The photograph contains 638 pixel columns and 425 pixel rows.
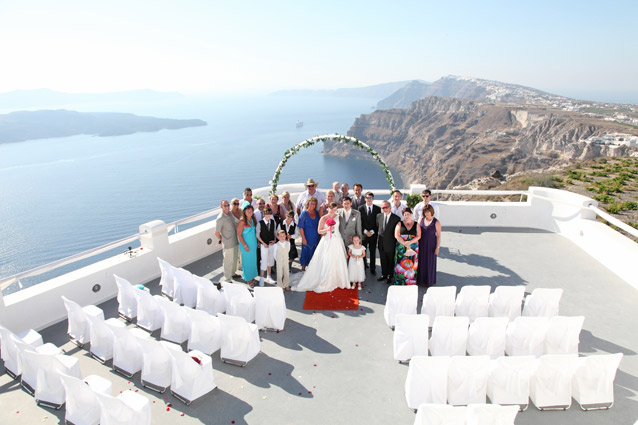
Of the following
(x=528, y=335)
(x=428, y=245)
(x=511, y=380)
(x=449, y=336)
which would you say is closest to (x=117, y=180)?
(x=428, y=245)

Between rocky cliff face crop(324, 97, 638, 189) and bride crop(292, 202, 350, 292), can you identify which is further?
rocky cliff face crop(324, 97, 638, 189)

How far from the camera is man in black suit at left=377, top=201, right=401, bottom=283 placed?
706 cm

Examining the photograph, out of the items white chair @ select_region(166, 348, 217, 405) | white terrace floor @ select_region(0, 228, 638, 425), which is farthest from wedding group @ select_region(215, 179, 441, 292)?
white chair @ select_region(166, 348, 217, 405)

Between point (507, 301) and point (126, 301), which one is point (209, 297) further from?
point (507, 301)

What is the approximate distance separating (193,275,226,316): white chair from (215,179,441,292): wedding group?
1190 millimetres

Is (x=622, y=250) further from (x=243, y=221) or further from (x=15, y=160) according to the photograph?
(x=15, y=160)

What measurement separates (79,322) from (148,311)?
36.4 inches

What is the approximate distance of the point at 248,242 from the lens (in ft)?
23.3

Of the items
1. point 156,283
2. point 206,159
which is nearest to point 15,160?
point 206,159

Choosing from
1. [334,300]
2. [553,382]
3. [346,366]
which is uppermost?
[553,382]

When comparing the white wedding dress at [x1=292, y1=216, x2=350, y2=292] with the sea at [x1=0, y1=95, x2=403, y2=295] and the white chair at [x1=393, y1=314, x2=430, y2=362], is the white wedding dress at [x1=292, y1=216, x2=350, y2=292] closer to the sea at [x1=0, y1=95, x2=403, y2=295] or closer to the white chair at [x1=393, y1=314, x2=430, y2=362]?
the white chair at [x1=393, y1=314, x2=430, y2=362]

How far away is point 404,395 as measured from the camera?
443 centimetres

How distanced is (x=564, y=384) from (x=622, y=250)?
4.76m

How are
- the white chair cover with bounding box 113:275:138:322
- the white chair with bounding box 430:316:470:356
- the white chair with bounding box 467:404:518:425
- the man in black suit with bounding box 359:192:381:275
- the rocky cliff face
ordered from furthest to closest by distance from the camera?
the rocky cliff face → the man in black suit with bounding box 359:192:381:275 → the white chair cover with bounding box 113:275:138:322 → the white chair with bounding box 430:316:470:356 → the white chair with bounding box 467:404:518:425
